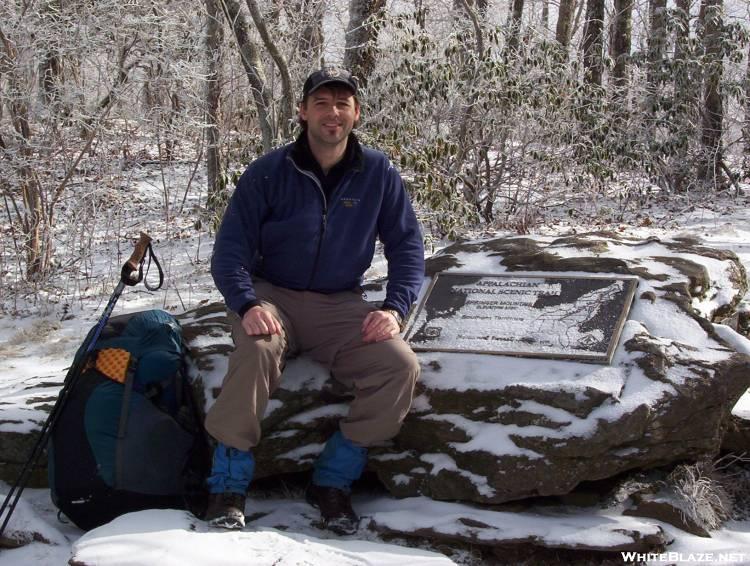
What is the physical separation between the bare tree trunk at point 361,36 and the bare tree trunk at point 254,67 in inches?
46.4

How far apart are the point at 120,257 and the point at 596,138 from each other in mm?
5418

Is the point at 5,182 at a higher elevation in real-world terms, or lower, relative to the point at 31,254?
higher

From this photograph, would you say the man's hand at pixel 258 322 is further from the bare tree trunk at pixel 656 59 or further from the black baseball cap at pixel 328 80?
the bare tree trunk at pixel 656 59

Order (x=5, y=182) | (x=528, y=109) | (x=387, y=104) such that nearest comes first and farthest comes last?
1. (x=5, y=182)
2. (x=387, y=104)
3. (x=528, y=109)

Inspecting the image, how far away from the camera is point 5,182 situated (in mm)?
6637

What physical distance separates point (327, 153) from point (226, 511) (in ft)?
5.26

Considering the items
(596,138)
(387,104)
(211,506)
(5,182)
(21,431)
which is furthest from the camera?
(596,138)

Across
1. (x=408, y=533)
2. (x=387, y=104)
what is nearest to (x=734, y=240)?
(x=387, y=104)

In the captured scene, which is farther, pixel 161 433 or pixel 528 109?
pixel 528 109

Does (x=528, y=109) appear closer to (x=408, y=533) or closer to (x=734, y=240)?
(x=734, y=240)

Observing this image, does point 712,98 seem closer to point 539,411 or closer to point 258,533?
point 539,411

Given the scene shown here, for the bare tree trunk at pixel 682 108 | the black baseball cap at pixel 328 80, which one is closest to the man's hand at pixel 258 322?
the black baseball cap at pixel 328 80

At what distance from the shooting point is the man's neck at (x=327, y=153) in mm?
3654

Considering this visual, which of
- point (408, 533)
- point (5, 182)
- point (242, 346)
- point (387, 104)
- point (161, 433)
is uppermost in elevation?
point (387, 104)
